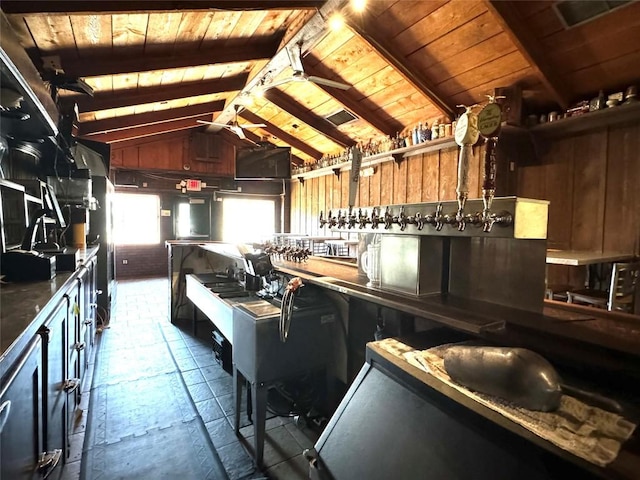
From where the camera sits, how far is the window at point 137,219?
24.8 feet

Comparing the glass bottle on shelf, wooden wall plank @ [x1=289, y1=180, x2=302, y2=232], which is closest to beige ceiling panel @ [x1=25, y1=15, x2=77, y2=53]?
the glass bottle on shelf

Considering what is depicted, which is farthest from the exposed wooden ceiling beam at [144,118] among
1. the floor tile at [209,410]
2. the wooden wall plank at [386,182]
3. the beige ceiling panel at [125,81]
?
the floor tile at [209,410]

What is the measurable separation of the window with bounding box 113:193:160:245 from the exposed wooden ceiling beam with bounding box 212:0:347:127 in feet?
13.0

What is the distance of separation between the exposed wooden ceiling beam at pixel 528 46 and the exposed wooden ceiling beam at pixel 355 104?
230 centimetres

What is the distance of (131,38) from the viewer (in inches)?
125

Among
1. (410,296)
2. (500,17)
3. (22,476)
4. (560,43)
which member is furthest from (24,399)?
(560,43)

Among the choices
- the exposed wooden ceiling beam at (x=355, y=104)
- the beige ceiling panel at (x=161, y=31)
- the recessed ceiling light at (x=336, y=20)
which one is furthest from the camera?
Answer: the exposed wooden ceiling beam at (x=355, y=104)

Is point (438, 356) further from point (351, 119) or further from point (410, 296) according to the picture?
point (351, 119)

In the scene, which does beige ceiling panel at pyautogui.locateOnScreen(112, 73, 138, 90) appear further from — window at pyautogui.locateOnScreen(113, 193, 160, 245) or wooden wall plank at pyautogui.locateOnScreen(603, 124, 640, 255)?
wooden wall plank at pyautogui.locateOnScreen(603, 124, 640, 255)

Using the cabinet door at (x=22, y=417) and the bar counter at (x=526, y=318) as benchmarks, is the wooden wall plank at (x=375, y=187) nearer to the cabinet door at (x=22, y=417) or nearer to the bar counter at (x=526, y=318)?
the bar counter at (x=526, y=318)

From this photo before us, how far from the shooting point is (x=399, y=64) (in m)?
4.15

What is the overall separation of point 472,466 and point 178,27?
385cm

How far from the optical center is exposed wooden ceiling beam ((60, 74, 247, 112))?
4305 millimetres

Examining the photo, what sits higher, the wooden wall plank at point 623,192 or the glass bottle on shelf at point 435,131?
the glass bottle on shelf at point 435,131
